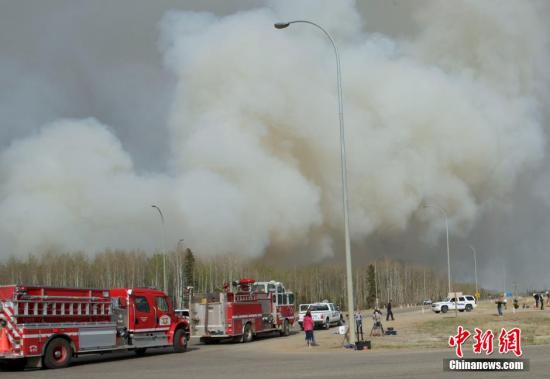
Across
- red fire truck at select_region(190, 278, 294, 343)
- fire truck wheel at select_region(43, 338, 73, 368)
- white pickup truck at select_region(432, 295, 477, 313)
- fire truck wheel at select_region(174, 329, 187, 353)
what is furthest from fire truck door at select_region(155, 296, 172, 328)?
white pickup truck at select_region(432, 295, 477, 313)

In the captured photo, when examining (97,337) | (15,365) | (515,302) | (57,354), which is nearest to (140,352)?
(97,337)

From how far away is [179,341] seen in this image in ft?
89.3

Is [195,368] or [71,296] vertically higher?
[71,296]

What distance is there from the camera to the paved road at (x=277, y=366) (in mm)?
16062

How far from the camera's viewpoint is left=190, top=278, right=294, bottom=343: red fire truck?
105ft

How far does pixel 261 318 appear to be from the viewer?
3525cm

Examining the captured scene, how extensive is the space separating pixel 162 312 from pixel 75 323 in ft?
16.1

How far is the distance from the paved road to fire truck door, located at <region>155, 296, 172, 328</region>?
A: 132 cm

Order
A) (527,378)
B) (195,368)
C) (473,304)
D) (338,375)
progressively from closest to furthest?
(527,378), (338,375), (195,368), (473,304)

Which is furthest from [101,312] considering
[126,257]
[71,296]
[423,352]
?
→ [126,257]

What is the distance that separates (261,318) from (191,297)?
462cm

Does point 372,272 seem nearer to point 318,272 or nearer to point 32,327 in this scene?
point 318,272

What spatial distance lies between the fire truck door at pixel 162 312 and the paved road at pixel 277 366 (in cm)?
132

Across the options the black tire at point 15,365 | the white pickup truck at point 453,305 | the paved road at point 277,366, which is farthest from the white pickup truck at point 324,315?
the black tire at point 15,365
